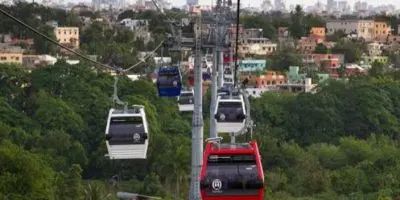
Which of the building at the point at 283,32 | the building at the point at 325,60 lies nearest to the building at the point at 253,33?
the building at the point at 283,32

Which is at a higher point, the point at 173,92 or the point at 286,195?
the point at 173,92

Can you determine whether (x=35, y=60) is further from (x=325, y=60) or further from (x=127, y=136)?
(x=127, y=136)

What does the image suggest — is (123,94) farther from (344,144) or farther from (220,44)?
(220,44)

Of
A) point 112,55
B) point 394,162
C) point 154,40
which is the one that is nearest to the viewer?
point 394,162

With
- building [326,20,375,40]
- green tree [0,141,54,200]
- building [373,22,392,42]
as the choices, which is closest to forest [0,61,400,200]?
green tree [0,141,54,200]

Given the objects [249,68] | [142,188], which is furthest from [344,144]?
[249,68]

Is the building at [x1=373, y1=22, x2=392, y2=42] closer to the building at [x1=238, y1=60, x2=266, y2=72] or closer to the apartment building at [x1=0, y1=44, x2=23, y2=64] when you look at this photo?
the building at [x1=238, y1=60, x2=266, y2=72]

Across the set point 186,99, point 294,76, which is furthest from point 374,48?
point 186,99

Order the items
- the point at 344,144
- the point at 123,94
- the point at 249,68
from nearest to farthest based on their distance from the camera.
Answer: the point at 344,144, the point at 123,94, the point at 249,68
